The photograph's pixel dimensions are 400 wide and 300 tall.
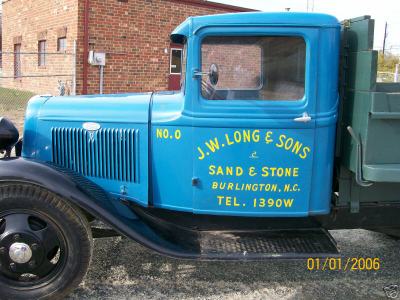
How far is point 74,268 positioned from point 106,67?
30.0 ft

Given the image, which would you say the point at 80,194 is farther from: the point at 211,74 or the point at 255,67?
the point at 255,67

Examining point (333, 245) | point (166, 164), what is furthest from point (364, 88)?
point (166, 164)

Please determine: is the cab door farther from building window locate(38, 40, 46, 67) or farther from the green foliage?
the green foliage

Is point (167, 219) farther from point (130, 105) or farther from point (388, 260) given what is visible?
point (388, 260)

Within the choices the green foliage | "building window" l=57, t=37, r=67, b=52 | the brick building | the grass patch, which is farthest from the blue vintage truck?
the green foliage

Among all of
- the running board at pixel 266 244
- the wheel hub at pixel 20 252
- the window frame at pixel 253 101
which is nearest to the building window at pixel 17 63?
the wheel hub at pixel 20 252

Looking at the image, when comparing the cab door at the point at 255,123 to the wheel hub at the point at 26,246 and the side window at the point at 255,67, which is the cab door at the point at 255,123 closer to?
the side window at the point at 255,67

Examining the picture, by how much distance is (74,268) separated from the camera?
303 cm

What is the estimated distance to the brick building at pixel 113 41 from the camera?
36.7 feet

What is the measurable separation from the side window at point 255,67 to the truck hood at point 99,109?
0.55 metres

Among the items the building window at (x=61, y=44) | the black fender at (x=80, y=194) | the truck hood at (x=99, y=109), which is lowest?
the black fender at (x=80, y=194)

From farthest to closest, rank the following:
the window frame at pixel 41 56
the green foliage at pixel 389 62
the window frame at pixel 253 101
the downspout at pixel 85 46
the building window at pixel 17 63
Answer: the green foliage at pixel 389 62, the building window at pixel 17 63, the window frame at pixel 41 56, the downspout at pixel 85 46, the window frame at pixel 253 101

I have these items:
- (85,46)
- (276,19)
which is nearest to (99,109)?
(276,19)

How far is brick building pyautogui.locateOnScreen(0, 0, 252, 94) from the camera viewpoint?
11.2 meters
